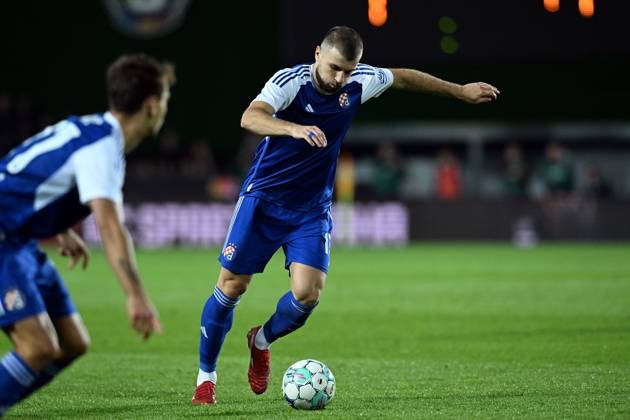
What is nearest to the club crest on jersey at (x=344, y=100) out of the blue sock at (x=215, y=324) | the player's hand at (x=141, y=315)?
the blue sock at (x=215, y=324)

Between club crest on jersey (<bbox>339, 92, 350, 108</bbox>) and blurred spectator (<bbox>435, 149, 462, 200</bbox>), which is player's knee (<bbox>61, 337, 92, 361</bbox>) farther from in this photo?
blurred spectator (<bbox>435, 149, 462, 200</bbox>)

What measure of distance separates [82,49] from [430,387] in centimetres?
2294

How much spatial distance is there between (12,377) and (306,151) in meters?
2.57

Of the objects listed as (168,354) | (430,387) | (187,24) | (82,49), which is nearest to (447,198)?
(187,24)

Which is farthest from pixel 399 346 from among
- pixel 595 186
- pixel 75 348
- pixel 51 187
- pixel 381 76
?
pixel 595 186

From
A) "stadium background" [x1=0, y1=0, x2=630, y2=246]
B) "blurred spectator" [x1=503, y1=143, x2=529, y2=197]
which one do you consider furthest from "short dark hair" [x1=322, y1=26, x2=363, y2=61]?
"blurred spectator" [x1=503, y1=143, x2=529, y2=197]

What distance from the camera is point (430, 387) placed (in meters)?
7.18

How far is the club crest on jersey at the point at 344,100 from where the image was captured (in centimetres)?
698

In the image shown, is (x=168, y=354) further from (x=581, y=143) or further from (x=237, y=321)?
(x=581, y=143)

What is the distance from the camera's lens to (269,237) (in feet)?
22.9

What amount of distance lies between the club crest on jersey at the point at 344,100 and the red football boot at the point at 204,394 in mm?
1870

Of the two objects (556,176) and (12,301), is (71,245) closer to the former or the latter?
(12,301)

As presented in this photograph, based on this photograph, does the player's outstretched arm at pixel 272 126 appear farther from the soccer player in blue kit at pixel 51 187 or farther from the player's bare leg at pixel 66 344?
the player's bare leg at pixel 66 344

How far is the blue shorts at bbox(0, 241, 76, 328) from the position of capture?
4.98 metres
